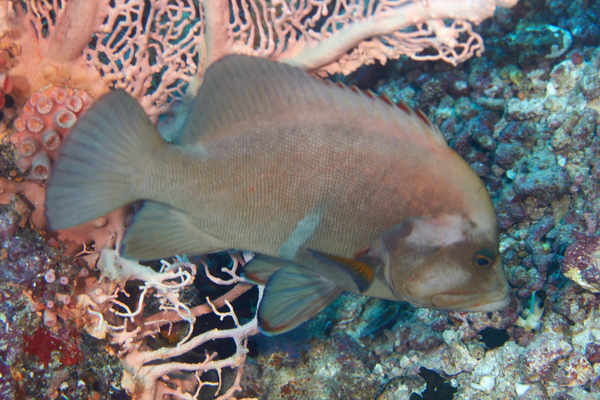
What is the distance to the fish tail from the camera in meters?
1.74

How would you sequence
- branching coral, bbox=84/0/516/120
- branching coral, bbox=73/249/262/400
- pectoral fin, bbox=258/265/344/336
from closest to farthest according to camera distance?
1. pectoral fin, bbox=258/265/344/336
2. branching coral, bbox=84/0/516/120
3. branching coral, bbox=73/249/262/400

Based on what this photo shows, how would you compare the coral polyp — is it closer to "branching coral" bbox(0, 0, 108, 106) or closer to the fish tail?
"branching coral" bbox(0, 0, 108, 106)

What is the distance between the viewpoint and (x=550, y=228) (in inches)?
125

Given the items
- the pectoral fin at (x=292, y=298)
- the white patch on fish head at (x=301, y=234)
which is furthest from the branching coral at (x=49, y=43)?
the pectoral fin at (x=292, y=298)

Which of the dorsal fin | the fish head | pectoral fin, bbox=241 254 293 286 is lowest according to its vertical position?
pectoral fin, bbox=241 254 293 286

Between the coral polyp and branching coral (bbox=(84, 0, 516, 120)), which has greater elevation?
branching coral (bbox=(84, 0, 516, 120))

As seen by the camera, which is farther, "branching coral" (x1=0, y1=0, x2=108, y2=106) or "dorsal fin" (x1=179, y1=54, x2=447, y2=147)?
"branching coral" (x1=0, y1=0, x2=108, y2=106)

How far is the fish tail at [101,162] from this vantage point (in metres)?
1.74

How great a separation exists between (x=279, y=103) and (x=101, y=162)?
91 centimetres

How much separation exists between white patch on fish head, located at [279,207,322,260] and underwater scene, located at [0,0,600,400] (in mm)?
13

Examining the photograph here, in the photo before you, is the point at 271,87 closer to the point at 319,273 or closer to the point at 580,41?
the point at 319,273

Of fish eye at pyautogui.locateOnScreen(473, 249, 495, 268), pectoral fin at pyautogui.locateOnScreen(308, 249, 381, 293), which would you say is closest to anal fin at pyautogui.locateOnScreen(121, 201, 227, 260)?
pectoral fin at pyautogui.locateOnScreen(308, 249, 381, 293)

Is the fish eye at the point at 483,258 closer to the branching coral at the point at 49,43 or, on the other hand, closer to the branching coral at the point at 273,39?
the branching coral at the point at 273,39

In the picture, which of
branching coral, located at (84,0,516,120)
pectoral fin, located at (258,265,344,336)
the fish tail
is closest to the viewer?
the fish tail
